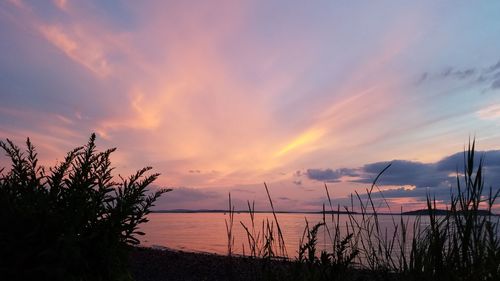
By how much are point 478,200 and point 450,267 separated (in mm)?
852

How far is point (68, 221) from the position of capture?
2211 millimetres

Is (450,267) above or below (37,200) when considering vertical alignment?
below

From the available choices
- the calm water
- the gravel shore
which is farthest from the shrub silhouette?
the gravel shore

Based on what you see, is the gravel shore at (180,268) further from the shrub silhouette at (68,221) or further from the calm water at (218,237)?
the shrub silhouette at (68,221)

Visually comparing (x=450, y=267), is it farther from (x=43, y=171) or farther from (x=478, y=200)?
(x=43, y=171)

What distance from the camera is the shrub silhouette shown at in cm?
211

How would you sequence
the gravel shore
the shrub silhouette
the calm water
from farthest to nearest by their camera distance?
the gravel shore < the calm water < the shrub silhouette

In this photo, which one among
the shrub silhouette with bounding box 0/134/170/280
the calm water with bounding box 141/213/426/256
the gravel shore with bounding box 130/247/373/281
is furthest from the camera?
the gravel shore with bounding box 130/247/373/281

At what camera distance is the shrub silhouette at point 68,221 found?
211 cm

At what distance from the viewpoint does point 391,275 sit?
5.07 m

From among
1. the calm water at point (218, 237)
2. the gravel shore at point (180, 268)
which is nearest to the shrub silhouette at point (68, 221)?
the calm water at point (218, 237)

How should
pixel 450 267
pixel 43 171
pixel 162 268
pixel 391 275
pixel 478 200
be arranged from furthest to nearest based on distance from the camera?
pixel 162 268 → pixel 391 275 → pixel 478 200 → pixel 450 267 → pixel 43 171

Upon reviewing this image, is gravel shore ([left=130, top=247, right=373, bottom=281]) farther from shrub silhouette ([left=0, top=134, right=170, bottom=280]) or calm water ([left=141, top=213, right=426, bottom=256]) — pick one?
shrub silhouette ([left=0, top=134, right=170, bottom=280])

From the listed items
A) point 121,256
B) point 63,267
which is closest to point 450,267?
point 121,256
